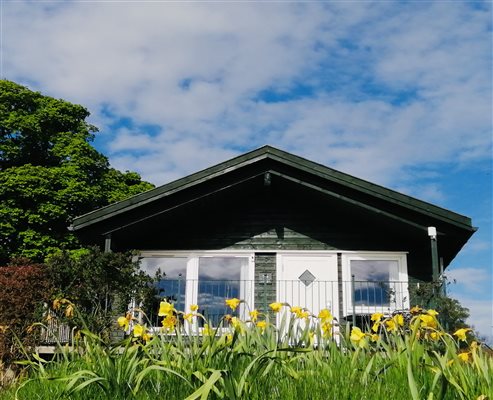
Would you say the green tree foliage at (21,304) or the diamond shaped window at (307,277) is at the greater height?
the diamond shaped window at (307,277)

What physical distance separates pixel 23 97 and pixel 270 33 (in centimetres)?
2481

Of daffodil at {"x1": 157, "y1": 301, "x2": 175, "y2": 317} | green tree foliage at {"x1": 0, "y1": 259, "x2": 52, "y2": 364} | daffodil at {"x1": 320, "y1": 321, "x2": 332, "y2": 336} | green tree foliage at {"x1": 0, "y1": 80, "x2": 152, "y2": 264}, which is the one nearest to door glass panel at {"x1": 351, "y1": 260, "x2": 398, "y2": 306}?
green tree foliage at {"x1": 0, "y1": 259, "x2": 52, "y2": 364}

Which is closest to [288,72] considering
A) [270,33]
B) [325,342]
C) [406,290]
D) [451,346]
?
[270,33]

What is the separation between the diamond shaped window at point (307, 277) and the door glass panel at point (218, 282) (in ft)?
4.43

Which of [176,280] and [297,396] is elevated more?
[176,280]

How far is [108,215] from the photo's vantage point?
41.3 feet

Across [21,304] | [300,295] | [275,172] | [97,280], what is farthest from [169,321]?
[300,295]

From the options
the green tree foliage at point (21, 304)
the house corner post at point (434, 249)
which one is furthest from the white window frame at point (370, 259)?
the green tree foliage at point (21, 304)

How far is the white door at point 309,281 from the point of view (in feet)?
42.4

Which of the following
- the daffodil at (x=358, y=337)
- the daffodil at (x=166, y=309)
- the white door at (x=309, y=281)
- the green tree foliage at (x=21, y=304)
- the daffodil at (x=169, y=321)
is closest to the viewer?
the daffodil at (x=358, y=337)

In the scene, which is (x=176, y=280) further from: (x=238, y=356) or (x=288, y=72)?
(x=238, y=356)

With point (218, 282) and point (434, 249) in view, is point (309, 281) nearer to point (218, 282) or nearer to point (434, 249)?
point (218, 282)

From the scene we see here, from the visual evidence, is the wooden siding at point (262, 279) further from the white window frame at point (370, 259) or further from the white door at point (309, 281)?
the white window frame at point (370, 259)

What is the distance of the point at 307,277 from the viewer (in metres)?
13.2
